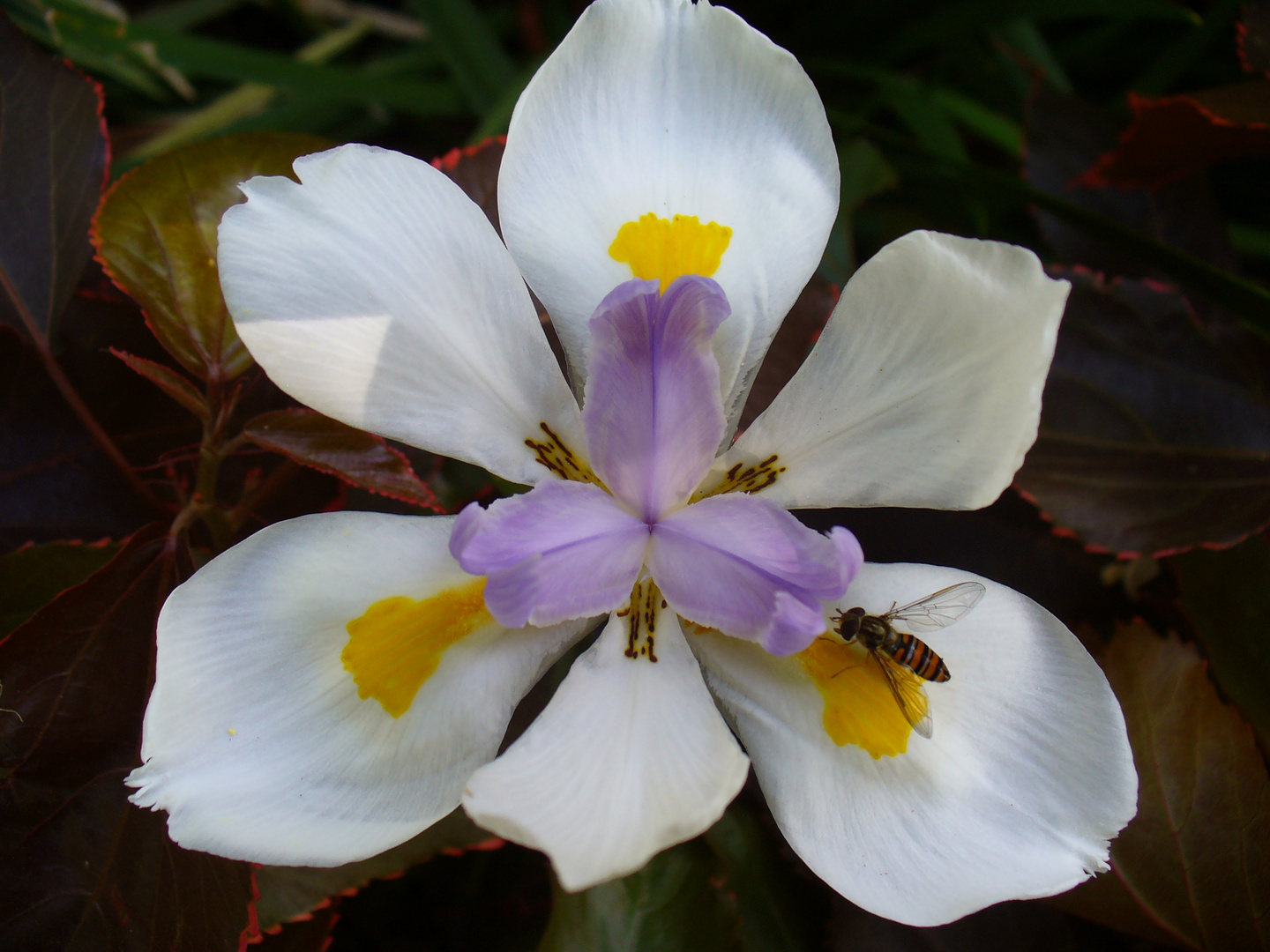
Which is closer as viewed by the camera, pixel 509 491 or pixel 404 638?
pixel 404 638

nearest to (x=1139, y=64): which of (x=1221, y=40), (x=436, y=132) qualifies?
(x=1221, y=40)

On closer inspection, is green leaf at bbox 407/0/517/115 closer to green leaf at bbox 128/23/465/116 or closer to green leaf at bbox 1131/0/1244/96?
green leaf at bbox 128/23/465/116

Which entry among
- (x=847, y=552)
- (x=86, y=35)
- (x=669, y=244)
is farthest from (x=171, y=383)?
(x=86, y=35)

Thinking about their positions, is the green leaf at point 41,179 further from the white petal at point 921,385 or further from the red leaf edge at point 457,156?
the white petal at point 921,385

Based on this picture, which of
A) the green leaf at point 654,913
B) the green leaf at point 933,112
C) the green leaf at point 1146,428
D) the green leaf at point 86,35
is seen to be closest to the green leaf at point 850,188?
the green leaf at point 933,112

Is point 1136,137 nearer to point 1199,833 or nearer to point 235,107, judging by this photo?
point 1199,833

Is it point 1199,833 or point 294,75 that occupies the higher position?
point 294,75
